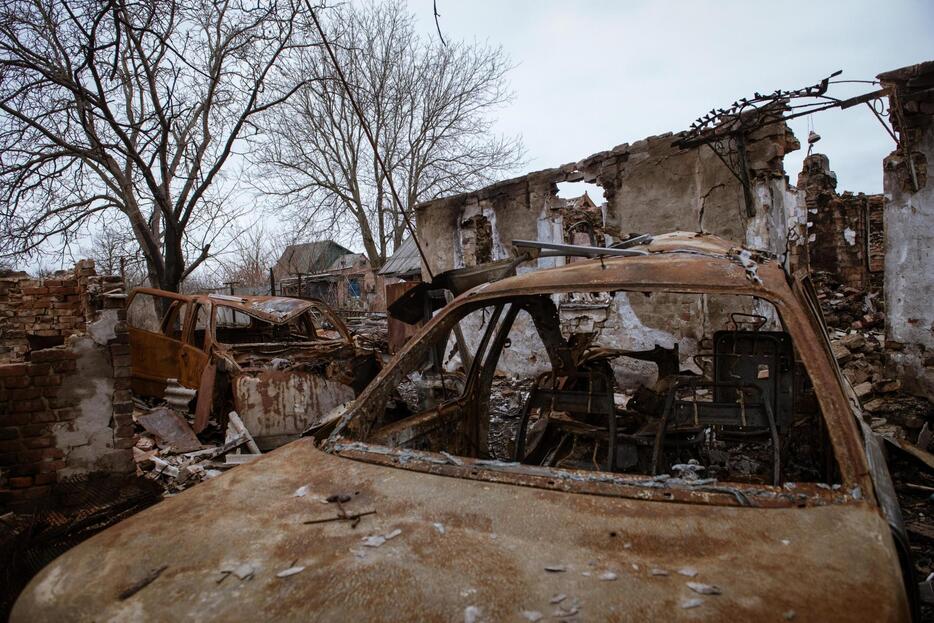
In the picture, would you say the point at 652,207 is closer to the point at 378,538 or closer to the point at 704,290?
the point at 704,290

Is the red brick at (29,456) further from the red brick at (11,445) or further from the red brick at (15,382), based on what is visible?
the red brick at (15,382)

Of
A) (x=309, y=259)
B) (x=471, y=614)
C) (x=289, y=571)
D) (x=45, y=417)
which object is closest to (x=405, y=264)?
(x=45, y=417)

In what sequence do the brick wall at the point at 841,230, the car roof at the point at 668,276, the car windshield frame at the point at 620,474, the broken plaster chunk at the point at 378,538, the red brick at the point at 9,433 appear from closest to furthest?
the broken plaster chunk at the point at 378,538, the car windshield frame at the point at 620,474, the car roof at the point at 668,276, the red brick at the point at 9,433, the brick wall at the point at 841,230

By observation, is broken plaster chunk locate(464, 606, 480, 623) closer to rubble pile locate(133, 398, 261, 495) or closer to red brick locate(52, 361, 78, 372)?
→ red brick locate(52, 361, 78, 372)

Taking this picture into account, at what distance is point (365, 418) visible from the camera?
219 cm

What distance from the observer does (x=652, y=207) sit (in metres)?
7.85

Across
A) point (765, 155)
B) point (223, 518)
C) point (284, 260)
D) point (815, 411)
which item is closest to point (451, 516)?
point (223, 518)

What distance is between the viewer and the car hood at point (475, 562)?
1084 millimetres

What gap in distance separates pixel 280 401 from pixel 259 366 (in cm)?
49

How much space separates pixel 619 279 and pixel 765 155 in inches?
234

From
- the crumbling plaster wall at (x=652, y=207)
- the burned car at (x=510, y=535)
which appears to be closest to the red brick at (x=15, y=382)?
the burned car at (x=510, y=535)

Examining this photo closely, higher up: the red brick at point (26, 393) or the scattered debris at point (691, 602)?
the red brick at point (26, 393)

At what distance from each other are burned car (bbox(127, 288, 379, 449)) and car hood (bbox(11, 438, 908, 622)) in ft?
13.0

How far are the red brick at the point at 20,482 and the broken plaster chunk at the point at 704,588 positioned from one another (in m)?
4.27
